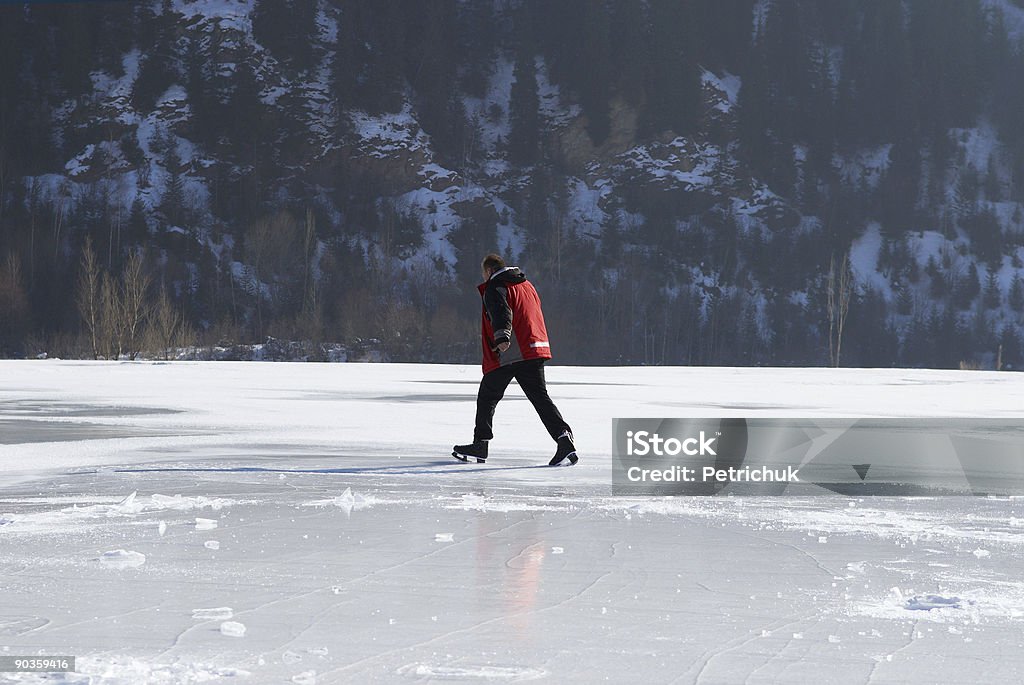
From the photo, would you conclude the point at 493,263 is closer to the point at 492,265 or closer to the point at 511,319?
the point at 492,265

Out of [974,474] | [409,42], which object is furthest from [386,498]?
[409,42]

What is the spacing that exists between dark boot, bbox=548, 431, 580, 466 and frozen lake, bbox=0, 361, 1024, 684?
0.31ft

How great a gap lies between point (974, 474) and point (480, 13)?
9264cm

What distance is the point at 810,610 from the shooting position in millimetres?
3637

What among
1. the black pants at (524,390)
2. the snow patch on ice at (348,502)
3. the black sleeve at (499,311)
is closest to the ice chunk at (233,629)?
the snow patch on ice at (348,502)

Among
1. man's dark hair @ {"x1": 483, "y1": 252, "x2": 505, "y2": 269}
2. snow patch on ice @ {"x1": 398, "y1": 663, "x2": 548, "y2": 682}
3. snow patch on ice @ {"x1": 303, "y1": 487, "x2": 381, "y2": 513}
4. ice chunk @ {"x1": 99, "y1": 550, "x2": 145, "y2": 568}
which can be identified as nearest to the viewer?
snow patch on ice @ {"x1": 398, "y1": 663, "x2": 548, "y2": 682}

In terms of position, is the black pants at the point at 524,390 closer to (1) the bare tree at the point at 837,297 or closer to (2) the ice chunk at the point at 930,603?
(2) the ice chunk at the point at 930,603

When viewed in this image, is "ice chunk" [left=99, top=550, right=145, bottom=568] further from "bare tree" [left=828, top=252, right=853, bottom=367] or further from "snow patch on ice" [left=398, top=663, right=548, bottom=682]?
"bare tree" [left=828, top=252, right=853, bottom=367]

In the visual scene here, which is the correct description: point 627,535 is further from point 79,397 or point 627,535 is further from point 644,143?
point 644,143

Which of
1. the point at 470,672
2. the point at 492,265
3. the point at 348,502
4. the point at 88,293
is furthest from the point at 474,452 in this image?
the point at 88,293

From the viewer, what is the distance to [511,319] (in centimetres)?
814
